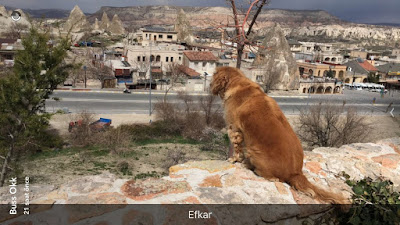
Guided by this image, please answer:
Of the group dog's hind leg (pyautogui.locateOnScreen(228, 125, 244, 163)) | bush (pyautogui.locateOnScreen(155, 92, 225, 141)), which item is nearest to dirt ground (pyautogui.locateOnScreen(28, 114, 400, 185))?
bush (pyautogui.locateOnScreen(155, 92, 225, 141))

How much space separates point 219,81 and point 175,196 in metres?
1.98

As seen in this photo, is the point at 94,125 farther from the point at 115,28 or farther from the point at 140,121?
the point at 115,28

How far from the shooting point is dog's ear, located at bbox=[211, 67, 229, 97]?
14.3 ft

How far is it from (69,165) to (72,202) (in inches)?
678

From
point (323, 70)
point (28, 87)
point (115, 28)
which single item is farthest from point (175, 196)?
point (115, 28)

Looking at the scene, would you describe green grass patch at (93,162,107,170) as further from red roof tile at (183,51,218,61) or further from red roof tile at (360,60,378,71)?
red roof tile at (360,60,378,71)

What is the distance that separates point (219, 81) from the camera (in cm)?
439

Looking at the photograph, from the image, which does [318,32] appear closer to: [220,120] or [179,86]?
[179,86]

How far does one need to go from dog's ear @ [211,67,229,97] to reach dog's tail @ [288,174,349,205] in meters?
1.64

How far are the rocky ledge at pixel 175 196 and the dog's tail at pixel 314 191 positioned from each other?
2.4 inches

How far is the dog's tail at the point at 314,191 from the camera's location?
3135mm

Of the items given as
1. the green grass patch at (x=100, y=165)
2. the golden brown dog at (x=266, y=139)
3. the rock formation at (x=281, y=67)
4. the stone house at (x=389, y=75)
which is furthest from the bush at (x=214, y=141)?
the stone house at (x=389, y=75)

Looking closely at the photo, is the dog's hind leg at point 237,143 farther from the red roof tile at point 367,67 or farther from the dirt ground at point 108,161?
the red roof tile at point 367,67

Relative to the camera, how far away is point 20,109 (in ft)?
43.2
